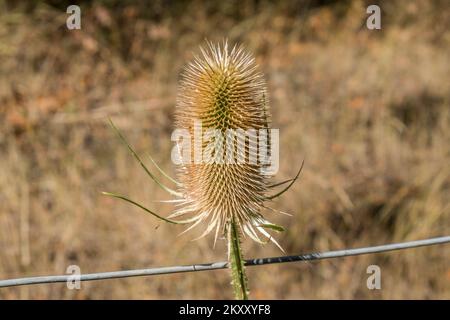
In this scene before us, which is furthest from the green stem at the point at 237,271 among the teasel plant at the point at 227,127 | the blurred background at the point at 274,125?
the blurred background at the point at 274,125

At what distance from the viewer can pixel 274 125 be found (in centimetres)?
540

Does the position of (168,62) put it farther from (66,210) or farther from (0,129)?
(66,210)

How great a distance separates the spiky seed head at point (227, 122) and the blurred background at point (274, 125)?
4.74 ft

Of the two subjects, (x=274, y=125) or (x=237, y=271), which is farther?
(x=274, y=125)

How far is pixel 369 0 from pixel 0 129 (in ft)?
14.1

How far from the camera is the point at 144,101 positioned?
18.5 ft

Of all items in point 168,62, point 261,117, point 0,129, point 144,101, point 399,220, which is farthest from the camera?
point 168,62

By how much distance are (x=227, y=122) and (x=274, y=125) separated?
11.2 ft

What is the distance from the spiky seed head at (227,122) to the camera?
203 cm

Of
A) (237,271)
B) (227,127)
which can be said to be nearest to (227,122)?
(227,127)

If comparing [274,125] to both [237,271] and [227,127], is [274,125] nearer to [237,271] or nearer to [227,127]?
[227,127]

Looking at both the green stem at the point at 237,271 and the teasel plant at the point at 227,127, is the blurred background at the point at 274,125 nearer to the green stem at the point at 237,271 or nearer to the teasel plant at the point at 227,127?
the teasel plant at the point at 227,127

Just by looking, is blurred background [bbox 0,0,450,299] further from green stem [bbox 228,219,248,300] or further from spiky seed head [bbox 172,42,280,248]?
green stem [bbox 228,219,248,300]

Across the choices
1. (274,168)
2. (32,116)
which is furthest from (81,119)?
(274,168)
